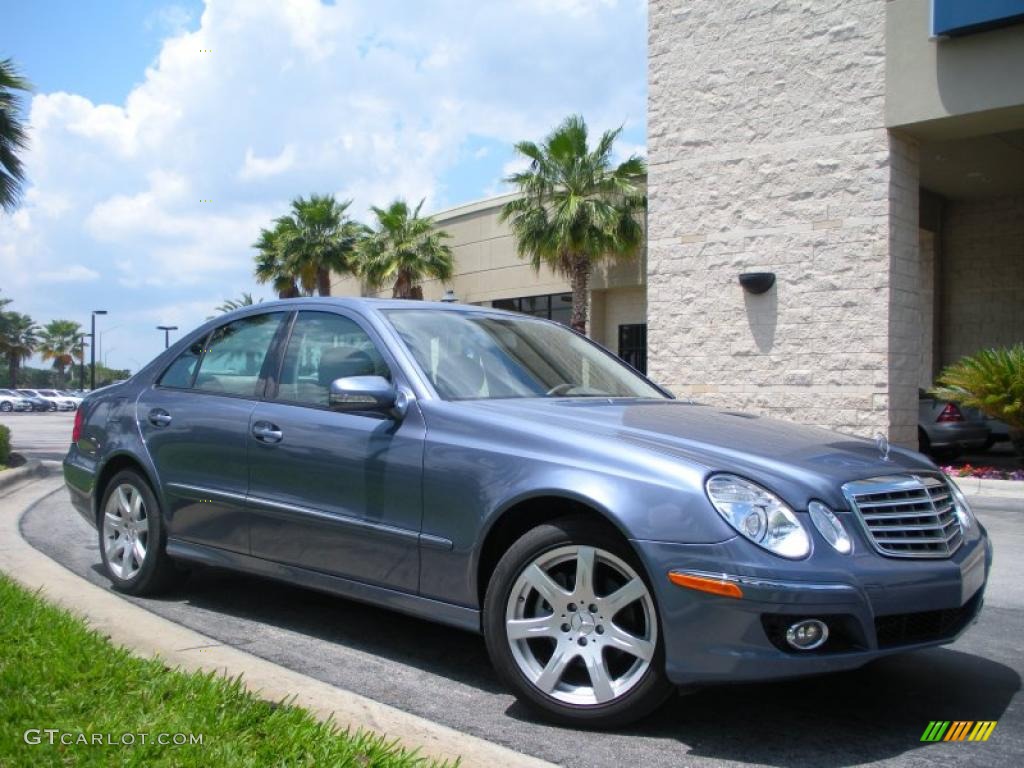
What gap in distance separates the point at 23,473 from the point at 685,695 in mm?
10075

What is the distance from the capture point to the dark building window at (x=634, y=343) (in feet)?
86.3

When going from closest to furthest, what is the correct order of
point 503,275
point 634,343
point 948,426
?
point 948,426 → point 634,343 → point 503,275

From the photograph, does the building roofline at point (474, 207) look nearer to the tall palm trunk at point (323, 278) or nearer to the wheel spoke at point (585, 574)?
the tall palm trunk at point (323, 278)

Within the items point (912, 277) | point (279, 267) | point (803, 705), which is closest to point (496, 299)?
point (279, 267)

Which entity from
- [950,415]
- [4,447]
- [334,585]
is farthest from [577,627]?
[950,415]

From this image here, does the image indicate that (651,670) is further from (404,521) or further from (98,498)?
(98,498)

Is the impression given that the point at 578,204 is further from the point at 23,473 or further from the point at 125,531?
the point at 125,531

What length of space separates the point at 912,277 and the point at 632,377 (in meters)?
10.2

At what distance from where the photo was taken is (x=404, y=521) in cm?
402

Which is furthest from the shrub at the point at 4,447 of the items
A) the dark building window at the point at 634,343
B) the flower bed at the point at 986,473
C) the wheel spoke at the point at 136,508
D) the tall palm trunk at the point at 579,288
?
the dark building window at the point at 634,343

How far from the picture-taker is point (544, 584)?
139 inches

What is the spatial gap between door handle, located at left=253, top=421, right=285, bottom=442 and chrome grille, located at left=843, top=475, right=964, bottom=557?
2528 mm

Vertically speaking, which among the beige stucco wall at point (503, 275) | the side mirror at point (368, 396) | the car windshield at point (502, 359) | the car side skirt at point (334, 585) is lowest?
the car side skirt at point (334, 585)

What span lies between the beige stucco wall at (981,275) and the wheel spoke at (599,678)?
835 inches
